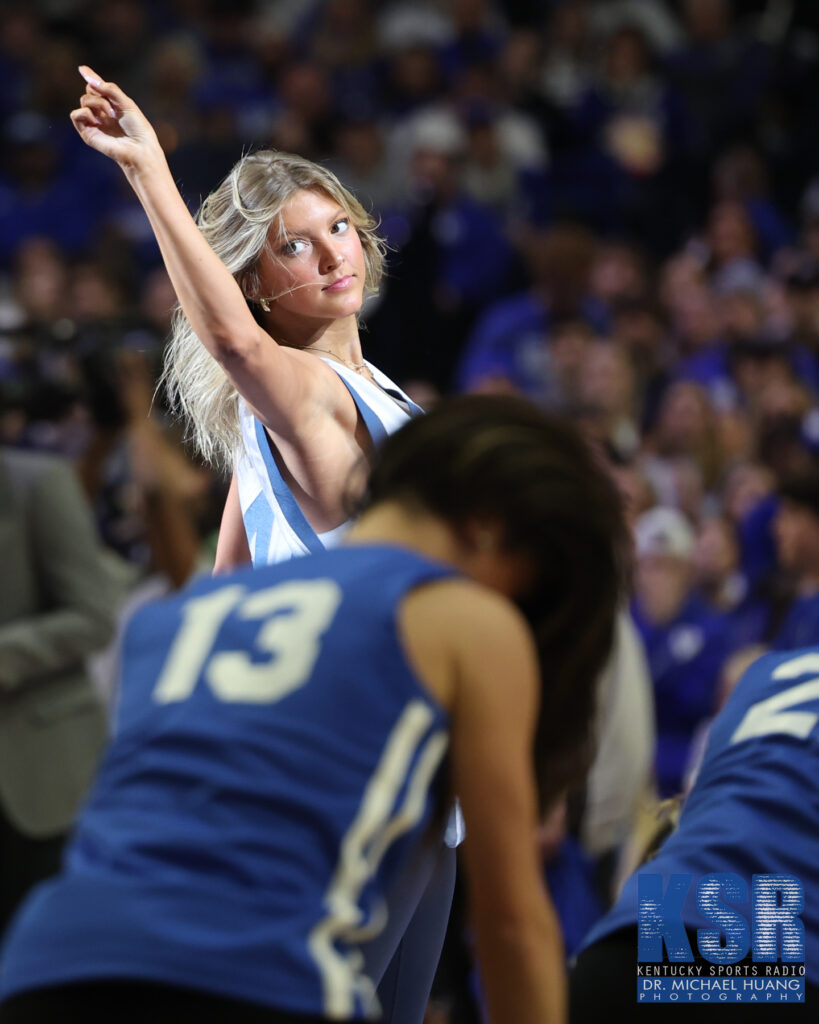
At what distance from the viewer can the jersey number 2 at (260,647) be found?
4.80 feet

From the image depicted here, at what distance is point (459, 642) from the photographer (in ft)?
4.81

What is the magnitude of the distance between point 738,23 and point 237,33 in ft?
9.98

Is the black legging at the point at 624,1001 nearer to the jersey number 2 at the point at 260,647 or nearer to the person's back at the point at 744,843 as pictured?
the person's back at the point at 744,843

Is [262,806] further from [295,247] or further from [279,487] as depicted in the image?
[295,247]

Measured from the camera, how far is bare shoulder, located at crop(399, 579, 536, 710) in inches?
57.6

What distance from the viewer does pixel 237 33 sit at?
965cm

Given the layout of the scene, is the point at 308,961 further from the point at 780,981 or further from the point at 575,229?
the point at 575,229

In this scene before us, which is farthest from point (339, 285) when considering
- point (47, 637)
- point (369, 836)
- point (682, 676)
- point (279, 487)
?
point (682, 676)

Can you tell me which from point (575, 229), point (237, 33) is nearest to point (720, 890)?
point (575, 229)

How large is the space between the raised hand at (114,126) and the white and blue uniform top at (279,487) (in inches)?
16.2

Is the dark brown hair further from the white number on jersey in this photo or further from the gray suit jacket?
the gray suit jacket

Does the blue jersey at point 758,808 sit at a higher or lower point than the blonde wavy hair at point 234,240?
lower

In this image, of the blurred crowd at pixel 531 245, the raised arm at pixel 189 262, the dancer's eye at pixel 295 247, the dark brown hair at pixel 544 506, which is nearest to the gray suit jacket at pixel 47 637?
the blurred crowd at pixel 531 245

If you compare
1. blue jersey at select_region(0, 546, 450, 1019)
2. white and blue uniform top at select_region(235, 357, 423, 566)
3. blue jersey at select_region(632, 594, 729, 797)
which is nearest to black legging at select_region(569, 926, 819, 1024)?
blue jersey at select_region(0, 546, 450, 1019)
